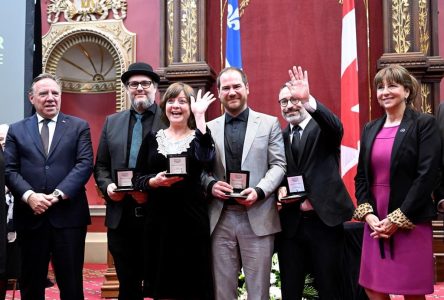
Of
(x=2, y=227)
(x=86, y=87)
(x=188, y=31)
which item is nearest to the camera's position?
(x=2, y=227)

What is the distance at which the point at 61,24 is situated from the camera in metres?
6.01

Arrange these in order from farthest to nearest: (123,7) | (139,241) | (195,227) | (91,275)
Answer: (123,7), (91,275), (139,241), (195,227)

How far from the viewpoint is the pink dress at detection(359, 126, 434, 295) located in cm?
226

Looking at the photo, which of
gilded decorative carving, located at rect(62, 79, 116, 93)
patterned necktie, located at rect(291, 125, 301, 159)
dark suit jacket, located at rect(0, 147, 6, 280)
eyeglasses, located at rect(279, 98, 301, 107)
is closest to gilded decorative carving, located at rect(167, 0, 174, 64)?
gilded decorative carving, located at rect(62, 79, 116, 93)

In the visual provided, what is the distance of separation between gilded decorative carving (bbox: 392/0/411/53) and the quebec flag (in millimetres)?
1471

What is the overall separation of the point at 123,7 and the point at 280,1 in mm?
1790

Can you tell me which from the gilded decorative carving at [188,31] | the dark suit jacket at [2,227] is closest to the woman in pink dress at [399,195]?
the dark suit jacket at [2,227]

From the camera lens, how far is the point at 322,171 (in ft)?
8.54

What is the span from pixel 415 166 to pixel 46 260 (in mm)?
1880

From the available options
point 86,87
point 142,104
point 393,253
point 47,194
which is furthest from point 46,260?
point 86,87

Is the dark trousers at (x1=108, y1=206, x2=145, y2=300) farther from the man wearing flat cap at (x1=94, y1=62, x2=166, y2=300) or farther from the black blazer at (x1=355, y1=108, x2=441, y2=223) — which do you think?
the black blazer at (x1=355, y1=108, x2=441, y2=223)

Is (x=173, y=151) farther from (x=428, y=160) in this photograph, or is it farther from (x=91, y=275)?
(x=91, y=275)

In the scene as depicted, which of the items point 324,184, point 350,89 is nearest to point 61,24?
point 350,89

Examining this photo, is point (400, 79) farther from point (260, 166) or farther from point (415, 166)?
point (260, 166)
